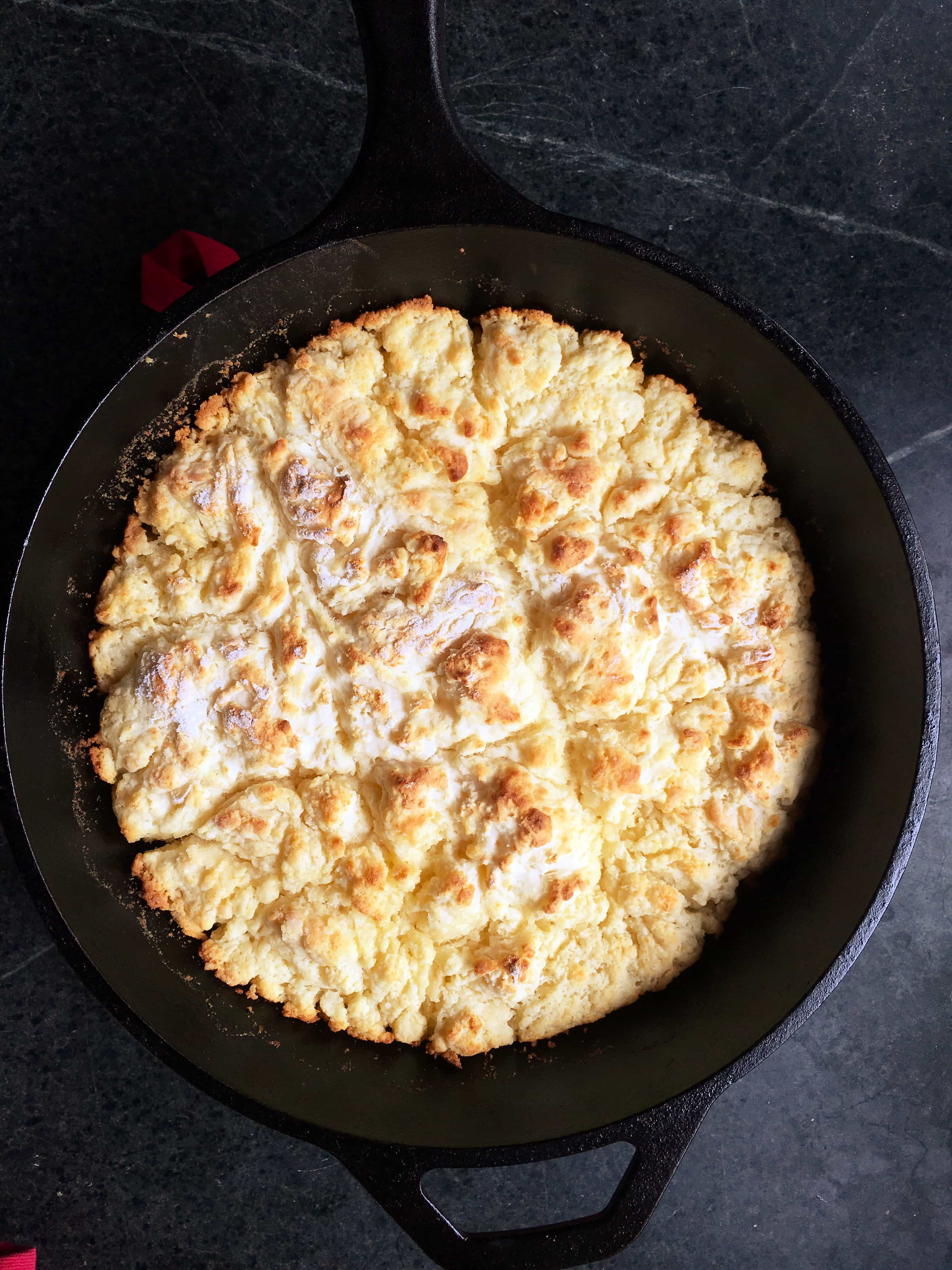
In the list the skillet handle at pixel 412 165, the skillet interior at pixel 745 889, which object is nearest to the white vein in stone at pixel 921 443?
the skillet interior at pixel 745 889

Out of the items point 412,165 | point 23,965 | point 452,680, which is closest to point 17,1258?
point 23,965

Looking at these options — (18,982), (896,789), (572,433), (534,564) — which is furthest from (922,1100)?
(18,982)

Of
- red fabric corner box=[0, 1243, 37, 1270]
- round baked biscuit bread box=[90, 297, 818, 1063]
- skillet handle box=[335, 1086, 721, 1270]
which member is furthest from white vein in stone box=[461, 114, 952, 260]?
red fabric corner box=[0, 1243, 37, 1270]

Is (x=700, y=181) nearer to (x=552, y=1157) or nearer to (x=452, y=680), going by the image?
(x=452, y=680)

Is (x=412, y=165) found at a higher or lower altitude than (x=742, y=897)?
higher

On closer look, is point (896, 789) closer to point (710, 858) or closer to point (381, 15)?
point (710, 858)

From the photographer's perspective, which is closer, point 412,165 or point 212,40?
point 412,165

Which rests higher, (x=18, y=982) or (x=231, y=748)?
(x=231, y=748)
